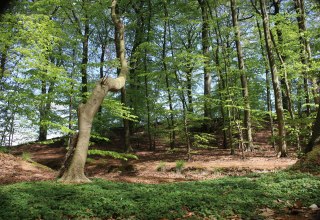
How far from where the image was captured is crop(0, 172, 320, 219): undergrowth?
5.25 meters

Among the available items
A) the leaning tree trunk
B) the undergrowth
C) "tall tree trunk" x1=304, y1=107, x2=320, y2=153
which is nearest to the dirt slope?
the leaning tree trunk

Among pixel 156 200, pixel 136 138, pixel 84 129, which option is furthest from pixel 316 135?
pixel 136 138

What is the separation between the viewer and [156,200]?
6020mm

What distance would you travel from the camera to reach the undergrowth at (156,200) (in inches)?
207

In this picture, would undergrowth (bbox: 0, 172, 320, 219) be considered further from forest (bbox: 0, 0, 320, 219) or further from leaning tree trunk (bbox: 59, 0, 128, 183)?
leaning tree trunk (bbox: 59, 0, 128, 183)

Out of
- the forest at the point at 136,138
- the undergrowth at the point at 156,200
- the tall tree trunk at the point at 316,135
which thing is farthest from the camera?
the tall tree trunk at the point at 316,135

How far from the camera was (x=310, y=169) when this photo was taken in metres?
8.81

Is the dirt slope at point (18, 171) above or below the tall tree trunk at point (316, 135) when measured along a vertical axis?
below

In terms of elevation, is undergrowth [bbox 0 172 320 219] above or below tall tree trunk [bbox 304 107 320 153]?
below

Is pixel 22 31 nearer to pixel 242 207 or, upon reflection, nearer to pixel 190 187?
pixel 190 187

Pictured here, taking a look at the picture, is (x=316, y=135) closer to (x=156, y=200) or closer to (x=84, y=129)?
(x=156, y=200)

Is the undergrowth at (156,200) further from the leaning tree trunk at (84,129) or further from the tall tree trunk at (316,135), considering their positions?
the tall tree trunk at (316,135)

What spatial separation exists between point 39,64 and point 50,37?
174 centimetres

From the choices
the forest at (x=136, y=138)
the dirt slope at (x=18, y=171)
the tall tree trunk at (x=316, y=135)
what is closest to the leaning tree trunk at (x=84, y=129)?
the forest at (x=136, y=138)
